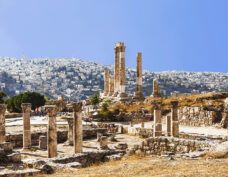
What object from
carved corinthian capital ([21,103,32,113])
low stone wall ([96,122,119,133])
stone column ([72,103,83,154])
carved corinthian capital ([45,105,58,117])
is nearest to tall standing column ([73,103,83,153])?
stone column ([72,103,83,154])

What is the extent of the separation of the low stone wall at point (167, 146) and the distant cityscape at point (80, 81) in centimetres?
10697

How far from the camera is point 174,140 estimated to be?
14273 mm

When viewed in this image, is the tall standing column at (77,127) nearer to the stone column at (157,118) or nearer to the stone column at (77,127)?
the stone column at (77,127)

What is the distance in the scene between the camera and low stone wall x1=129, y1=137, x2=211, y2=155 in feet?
45.6

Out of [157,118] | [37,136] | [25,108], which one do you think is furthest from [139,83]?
[25,108]

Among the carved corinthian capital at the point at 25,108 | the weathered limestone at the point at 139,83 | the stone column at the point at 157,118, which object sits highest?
the weathered limestone at the point at 139,83

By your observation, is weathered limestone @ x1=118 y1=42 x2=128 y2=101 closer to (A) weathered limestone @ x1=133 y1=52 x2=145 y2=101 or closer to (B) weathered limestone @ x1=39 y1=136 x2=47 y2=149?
(A) weathered limestone @ x1=133 y1=52 x2=145 y2=101

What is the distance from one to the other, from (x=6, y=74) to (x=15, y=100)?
10650 centimetres

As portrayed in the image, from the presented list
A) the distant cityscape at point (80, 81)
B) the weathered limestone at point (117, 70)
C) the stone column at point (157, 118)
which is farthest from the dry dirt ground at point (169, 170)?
the distant cityscape at point (80, 81)

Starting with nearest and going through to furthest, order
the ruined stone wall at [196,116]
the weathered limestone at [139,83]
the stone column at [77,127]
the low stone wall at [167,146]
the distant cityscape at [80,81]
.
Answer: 1. the low stone wall at [167,146]
2. the stone column at [77,127]
3. the ruined stone wall at [196,116]
4. the weathered limestone at [139,83]
5. the distant cityscape at [80,81]

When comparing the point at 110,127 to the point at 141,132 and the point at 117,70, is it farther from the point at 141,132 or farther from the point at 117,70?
the point at 117,70

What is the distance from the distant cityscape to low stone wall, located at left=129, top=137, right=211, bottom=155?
106970mm

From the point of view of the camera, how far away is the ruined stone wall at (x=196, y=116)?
1091 inches

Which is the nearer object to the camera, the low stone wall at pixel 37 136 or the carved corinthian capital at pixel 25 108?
the carved corinthian capital at pixel 25 108
